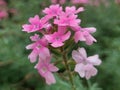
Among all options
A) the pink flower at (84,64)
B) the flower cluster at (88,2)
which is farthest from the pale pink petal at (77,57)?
the flower cluster at (88,2)

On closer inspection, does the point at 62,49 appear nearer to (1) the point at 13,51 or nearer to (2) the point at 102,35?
(1) the point at 13,51

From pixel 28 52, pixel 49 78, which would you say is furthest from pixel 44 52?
pixel 28 52

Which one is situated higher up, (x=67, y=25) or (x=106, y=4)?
(x=67, y=25)

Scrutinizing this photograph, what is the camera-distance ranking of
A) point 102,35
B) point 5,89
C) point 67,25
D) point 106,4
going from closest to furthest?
point 67,25
point 5,89
point 102,35
point 106,4

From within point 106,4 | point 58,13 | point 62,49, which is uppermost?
point 58,13

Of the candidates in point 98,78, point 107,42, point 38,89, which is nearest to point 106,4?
point 107,42

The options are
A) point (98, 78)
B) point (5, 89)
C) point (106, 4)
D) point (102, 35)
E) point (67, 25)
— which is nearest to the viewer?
point (67, 25)
